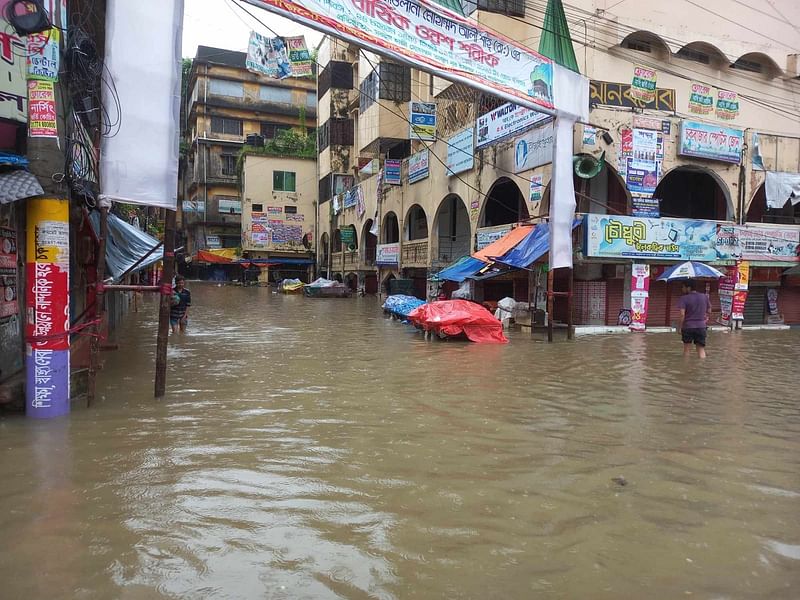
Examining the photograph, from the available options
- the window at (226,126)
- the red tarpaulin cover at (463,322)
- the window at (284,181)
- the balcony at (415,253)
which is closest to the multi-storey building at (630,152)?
the balcony at (415,253)

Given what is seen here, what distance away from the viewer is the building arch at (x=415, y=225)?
92.4ft

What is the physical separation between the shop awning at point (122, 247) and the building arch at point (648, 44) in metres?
17.4

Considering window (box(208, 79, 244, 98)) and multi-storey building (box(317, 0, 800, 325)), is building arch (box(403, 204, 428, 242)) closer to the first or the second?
multi-storey building (box(317, 0, 800, 325))

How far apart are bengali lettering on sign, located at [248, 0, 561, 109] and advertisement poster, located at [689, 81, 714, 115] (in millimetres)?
9526

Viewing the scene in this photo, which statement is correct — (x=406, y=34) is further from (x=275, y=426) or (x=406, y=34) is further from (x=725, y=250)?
(x=725, y=250)

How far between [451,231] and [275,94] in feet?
119

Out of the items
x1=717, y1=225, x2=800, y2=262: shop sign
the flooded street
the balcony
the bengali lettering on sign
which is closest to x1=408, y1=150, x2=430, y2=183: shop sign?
the balcony

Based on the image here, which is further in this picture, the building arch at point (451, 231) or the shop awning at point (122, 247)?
the building arch at point (451, 231)

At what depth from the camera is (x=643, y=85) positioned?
58.9 ft

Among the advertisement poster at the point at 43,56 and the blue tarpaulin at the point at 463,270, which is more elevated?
the advertisement poster at the point at 43,56

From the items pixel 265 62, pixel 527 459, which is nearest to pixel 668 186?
pixel 265 62

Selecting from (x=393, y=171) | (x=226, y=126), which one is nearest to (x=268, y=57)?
(x=393, y=171)

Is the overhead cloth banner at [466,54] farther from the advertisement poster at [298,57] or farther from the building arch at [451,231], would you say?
the building arch at [451,231]

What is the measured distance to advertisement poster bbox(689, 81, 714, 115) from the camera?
19.2 metres
